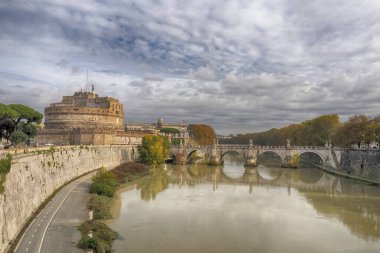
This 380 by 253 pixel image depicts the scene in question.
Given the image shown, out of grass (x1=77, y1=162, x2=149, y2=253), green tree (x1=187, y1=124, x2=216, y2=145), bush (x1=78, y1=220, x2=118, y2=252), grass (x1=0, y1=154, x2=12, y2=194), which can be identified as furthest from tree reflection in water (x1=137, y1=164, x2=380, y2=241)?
green tree (x1=187, y1=124, x2=216, y2=145)

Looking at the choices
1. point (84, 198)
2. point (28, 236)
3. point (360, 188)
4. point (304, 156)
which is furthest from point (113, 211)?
point (304, 156)

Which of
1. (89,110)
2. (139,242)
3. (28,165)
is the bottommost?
(139,242)

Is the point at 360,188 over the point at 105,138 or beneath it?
beneath

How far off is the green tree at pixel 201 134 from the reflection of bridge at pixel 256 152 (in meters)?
26.7

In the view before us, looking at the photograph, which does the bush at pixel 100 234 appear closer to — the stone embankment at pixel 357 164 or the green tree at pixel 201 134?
the stone embankment at pixel 357 164

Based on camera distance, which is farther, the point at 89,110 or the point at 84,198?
the point at 89,110

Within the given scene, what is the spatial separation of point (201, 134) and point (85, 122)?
37.7 meters

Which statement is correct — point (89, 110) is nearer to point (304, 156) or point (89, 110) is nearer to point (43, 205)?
point (43, 205)

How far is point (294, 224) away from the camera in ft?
60.3

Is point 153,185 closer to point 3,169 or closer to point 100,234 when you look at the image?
point 100,234

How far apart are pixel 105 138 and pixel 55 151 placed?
20078 mm

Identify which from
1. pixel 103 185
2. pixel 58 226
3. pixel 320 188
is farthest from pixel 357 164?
pixel 58 226

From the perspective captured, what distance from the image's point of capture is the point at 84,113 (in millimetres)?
49188

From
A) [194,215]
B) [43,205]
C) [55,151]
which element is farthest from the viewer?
[55,151]
